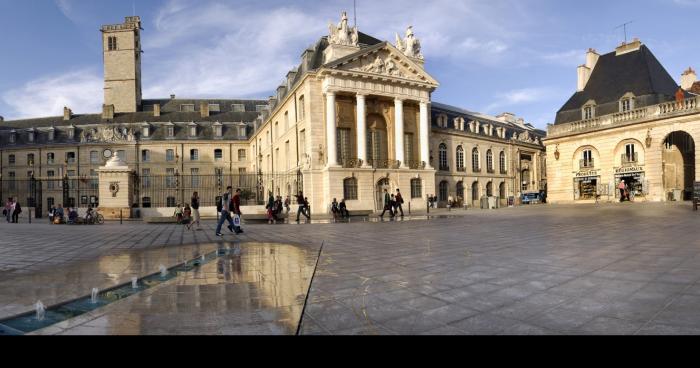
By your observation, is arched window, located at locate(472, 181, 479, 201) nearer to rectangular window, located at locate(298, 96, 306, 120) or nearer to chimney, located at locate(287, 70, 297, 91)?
rectangular window, located at locate(298, 96, 306, 120)

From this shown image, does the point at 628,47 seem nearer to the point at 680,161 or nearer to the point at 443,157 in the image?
the point at 680,161

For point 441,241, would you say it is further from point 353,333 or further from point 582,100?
point 582,100

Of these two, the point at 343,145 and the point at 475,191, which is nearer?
the point at 343,145

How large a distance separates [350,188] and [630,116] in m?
21.4

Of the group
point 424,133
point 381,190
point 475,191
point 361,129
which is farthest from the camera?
point 475,191

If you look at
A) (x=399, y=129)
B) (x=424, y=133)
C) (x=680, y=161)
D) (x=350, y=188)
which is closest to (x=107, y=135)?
(x=350, y=188)

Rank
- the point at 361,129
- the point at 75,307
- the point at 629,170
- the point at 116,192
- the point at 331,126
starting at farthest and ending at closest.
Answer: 1. the point at 361,129
2. the point at 331,126
3. the point at 629,170
4. the point at 116,192
5. the point at 75,307

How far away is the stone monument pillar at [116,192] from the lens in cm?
2295

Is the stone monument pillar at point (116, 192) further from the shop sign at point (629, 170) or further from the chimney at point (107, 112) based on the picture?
the chimney at point (107, 112)

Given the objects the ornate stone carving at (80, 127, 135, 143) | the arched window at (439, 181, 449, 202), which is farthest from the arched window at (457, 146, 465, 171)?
the ornate stone carving at (80, 127, 135, 143)

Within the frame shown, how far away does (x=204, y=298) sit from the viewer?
4484mm

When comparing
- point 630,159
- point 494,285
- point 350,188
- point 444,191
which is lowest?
point 494,285
